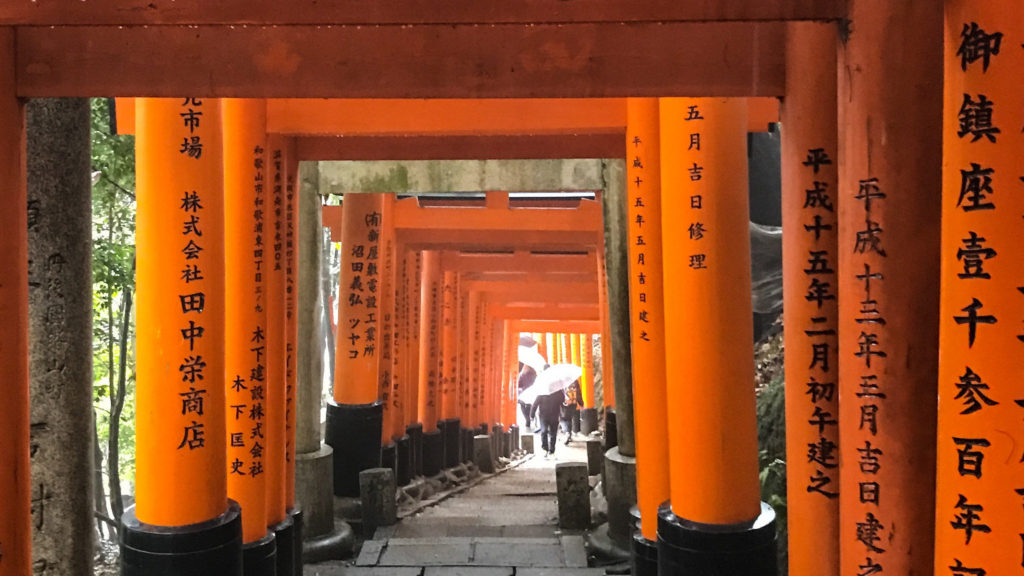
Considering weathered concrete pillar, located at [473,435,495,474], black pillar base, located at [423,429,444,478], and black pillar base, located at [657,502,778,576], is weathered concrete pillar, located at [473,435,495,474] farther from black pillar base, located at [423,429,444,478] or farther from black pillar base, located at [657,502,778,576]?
black pillar base, located at [657,502,778,576]

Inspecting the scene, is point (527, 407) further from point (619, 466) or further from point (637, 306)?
point (637, 306)

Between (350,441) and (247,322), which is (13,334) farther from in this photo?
(350,441)

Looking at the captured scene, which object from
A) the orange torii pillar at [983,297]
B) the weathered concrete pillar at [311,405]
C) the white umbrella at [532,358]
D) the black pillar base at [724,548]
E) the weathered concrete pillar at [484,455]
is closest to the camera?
the orange torii pillar at [983,297]

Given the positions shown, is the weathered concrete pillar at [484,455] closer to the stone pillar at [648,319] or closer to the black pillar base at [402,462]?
the black pillar base at [402,462]

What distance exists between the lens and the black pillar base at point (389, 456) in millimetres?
10070

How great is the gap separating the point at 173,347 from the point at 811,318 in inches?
103

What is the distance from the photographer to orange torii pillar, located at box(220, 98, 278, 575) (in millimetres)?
4816

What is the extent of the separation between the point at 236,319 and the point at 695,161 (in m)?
2.75

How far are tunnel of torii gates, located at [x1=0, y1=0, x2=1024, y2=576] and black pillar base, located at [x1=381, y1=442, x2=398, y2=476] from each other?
4685 millimetres

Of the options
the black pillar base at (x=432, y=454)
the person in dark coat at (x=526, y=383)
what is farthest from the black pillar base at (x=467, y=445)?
the person in dark coat at (x=526, y=383)

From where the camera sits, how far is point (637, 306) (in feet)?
15.9

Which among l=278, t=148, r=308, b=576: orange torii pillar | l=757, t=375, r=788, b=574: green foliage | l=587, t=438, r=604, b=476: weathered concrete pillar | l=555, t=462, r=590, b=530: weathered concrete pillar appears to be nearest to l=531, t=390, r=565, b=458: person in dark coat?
l=587, t=438, r=604, b=476: weathered concrete pillar

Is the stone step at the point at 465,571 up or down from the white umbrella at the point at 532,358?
up

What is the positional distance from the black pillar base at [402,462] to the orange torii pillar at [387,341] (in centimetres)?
13
